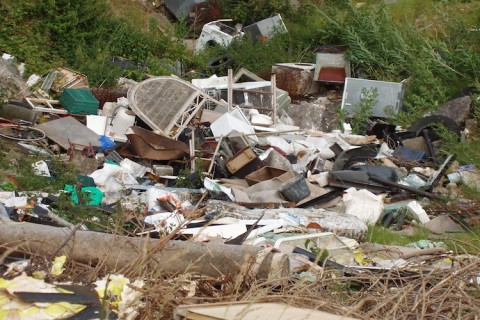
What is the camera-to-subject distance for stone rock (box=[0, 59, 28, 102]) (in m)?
11.4

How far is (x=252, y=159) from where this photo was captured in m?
9.77

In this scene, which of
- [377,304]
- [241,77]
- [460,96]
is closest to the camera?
[377,304]

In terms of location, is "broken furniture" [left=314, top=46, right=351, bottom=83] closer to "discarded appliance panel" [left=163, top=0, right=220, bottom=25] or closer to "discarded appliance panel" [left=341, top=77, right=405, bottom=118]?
"discarded appliance panel" [left=341, top=77, right=405, bottom=118]

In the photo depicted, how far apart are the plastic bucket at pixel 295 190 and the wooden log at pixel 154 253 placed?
476 cm

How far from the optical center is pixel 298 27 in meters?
15.5

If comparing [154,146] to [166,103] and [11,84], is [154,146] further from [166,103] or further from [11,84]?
[11,84]

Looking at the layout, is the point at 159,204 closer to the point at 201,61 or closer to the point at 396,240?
the point at 396,240

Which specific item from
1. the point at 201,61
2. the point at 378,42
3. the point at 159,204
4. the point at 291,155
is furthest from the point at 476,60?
the point at 159,204

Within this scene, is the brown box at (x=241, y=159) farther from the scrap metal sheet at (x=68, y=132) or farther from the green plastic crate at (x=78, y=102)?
the green plastic crate at (x=78, y=102)

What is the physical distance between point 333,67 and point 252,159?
4909mm

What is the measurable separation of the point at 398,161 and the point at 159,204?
4.16 m

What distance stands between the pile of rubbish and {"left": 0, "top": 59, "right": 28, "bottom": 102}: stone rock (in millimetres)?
57

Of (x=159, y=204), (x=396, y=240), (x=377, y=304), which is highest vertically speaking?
(x=377, y=304)

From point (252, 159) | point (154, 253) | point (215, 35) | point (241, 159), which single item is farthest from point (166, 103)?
point (154, 253)
